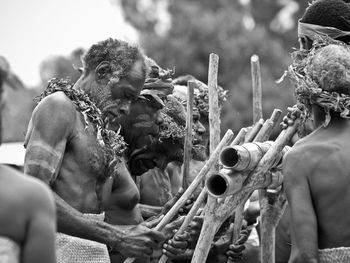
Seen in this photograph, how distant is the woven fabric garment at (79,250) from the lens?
5.23 metres

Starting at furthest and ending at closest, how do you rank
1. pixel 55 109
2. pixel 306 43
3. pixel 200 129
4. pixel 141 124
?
1. pixel 200 129
2. pixel 141 124
3. pixel 306 43
4. pixel 55 109

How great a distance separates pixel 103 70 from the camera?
5.75 meters

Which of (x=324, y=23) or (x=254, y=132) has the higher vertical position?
(x=324, y=23)

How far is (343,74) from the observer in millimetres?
4621

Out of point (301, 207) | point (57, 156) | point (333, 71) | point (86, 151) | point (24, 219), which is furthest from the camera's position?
point (86, 151)

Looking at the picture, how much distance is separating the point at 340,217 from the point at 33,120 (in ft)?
6.11

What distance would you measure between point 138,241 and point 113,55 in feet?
4.10

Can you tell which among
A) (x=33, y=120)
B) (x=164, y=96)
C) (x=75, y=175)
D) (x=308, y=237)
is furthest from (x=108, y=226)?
(x=164, y=96)

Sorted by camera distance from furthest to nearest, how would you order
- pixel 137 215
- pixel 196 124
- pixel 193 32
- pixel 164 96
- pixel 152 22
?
pixel 152 22 < pixel 193 32 < pixel 196 124 < pixel 164 96 < pixel 137 215

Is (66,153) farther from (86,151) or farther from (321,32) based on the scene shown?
(321,32)

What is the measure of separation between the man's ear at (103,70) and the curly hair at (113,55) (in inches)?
1.5

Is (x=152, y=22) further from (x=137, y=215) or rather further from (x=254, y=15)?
(x=137, y=215)

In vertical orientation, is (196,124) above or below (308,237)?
below

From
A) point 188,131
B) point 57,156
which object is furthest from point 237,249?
point 57,156
